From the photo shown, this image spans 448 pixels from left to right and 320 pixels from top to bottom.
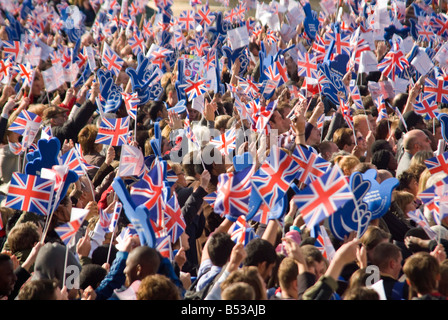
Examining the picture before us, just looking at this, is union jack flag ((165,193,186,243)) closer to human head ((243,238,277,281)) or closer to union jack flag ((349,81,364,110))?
human head ((243,238,277,281))

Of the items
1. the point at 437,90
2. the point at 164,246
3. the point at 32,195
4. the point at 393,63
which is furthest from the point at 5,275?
the point at 393,63

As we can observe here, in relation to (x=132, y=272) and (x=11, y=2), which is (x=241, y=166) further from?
(x=11, y=2)

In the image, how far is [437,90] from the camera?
9664 mm

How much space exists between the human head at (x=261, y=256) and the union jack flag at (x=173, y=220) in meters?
1.11

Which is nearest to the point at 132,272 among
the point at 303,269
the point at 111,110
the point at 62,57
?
the point at 303,269

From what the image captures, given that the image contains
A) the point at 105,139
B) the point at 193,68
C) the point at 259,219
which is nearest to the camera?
the point at 259,219

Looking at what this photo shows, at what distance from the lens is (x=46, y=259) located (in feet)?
16.4

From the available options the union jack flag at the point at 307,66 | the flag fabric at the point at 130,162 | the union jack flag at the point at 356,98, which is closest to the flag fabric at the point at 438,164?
the flag fabric at the point at 130,162

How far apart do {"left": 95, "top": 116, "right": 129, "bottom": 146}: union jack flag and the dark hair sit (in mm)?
3683

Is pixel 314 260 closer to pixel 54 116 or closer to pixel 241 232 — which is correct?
pixel 241 232

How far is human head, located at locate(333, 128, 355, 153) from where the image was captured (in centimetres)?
809

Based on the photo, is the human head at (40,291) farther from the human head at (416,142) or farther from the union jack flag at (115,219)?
the human head at (416,142)

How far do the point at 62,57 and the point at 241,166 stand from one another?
26.3 feet

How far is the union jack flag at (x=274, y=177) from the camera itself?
5410mm
